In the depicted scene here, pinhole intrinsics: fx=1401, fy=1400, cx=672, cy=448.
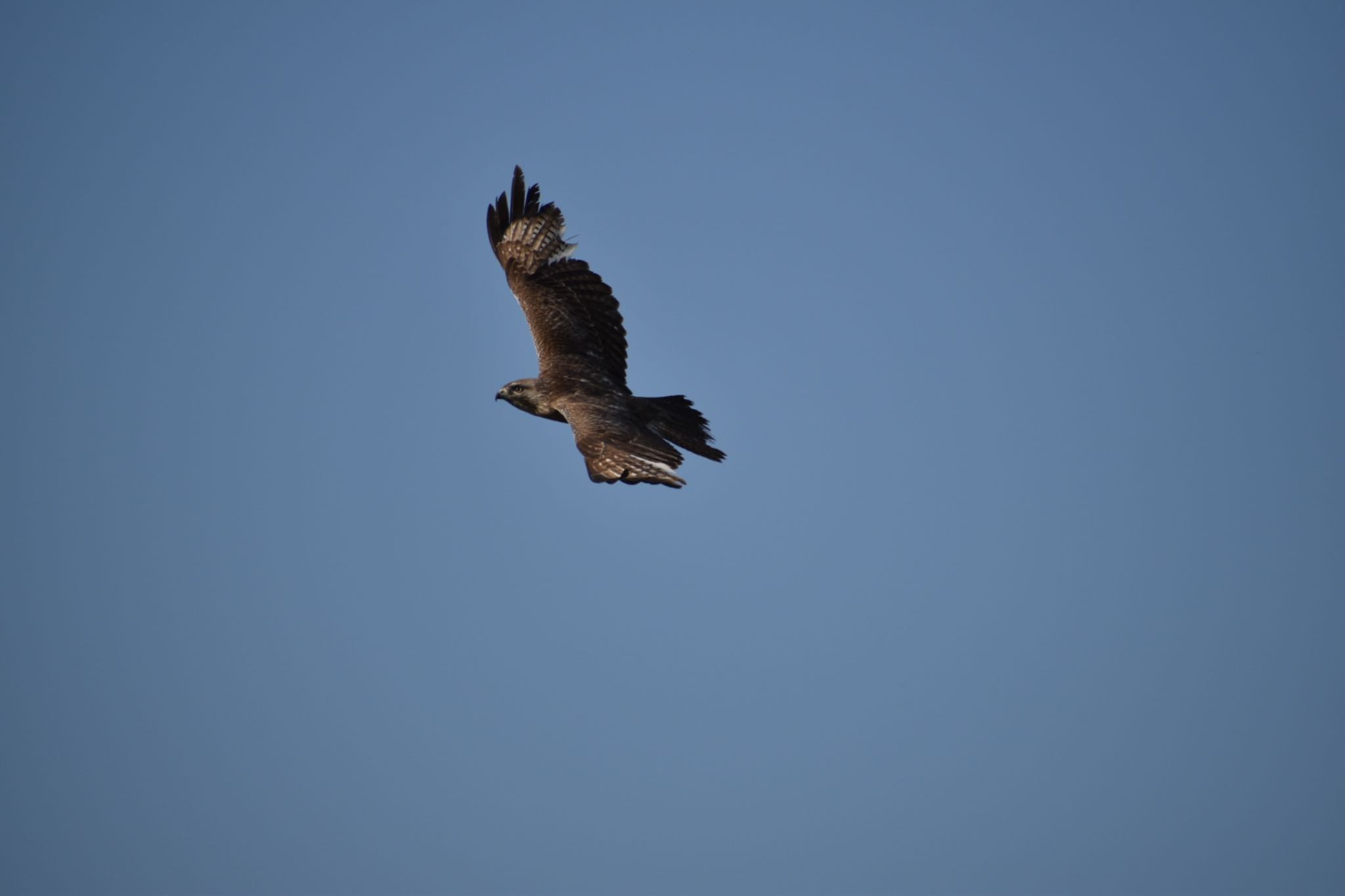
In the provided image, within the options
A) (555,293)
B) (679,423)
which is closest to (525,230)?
(555,293)

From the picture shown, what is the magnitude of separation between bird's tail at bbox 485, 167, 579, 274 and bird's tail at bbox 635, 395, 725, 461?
4088mm

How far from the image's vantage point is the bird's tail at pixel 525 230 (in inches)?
886

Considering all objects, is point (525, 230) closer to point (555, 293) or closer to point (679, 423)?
point (555, 293)

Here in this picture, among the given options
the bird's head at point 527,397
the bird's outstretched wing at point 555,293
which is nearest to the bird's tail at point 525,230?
the bird's outstretched wing at point 555,293

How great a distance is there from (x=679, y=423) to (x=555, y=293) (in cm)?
430

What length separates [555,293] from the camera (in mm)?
22078

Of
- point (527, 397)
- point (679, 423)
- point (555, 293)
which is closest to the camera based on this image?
point (679, 423)

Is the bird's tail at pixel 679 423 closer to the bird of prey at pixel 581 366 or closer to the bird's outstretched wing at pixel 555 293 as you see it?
the bird of prey at pixel 581 366

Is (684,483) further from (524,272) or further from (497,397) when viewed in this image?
(524,272)

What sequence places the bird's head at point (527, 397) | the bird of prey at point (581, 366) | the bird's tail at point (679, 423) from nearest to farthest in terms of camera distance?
the bird of prey at point (581, 366), the bird's tail at point (679, 423), the bird's head at point (527, 397)

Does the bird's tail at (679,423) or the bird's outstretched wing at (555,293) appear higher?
the bird's outstretched wing at (555,293)

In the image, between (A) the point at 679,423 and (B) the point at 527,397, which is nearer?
(A) the point at 679,423

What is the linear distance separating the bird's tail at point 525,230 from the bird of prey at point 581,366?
0.01m

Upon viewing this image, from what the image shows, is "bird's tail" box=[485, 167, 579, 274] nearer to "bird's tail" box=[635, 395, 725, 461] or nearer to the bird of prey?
the bird of prey
